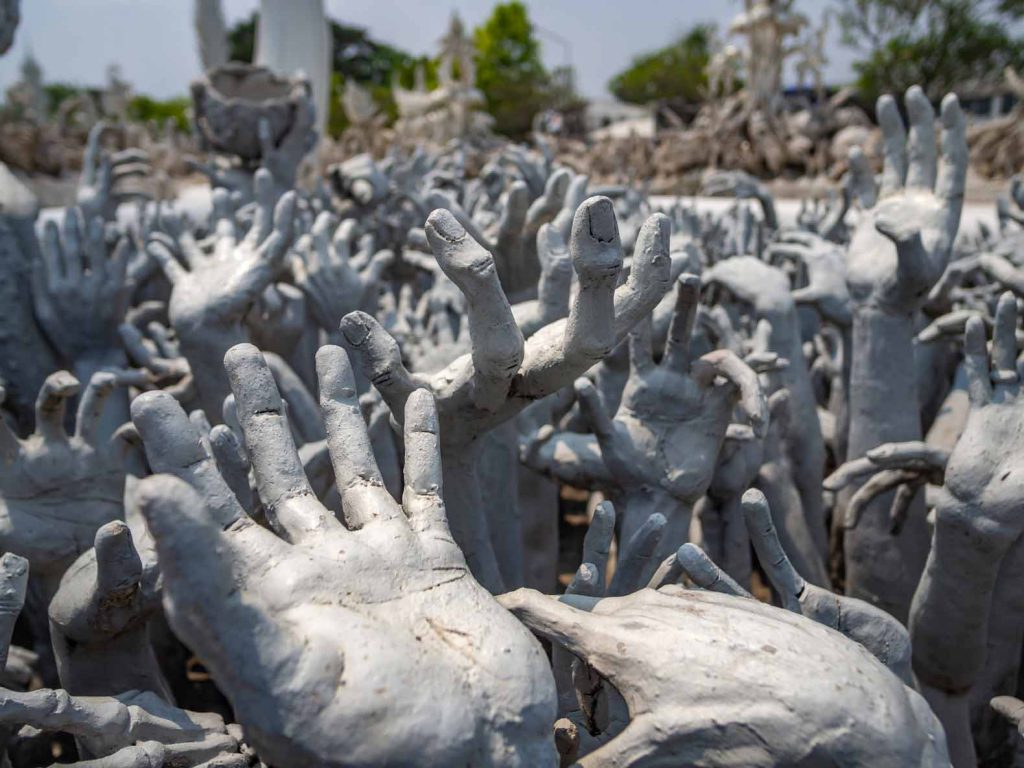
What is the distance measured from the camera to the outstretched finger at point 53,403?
5.82ft

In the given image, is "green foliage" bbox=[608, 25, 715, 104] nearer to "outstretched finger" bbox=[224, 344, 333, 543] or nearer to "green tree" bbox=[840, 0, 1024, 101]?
"green tree" bbox=[840, 0, 1024, 101]

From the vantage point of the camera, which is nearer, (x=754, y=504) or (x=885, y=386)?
(x=754, y=504)

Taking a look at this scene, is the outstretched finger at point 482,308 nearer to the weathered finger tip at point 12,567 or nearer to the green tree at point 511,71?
the weathered finger tip at point 12,567

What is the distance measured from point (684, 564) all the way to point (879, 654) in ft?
1.08

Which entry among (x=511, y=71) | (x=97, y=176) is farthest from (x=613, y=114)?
(x=97, y=176)

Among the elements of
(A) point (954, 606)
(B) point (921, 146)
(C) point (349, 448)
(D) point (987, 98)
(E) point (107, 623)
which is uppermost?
(D) point (987, 98)

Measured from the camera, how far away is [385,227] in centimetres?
484

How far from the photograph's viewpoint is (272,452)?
39.2 inches

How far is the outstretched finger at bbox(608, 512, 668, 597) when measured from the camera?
1271mm

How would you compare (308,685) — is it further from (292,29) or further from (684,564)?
(292,29)

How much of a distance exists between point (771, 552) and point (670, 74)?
3809cm

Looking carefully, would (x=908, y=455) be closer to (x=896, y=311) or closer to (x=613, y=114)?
(x=896, y=311)

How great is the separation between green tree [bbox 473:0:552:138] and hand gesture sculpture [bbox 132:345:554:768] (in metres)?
31.7

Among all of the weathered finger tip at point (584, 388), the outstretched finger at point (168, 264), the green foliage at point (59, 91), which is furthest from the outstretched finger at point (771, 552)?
the green foliage at point (59, 91)
